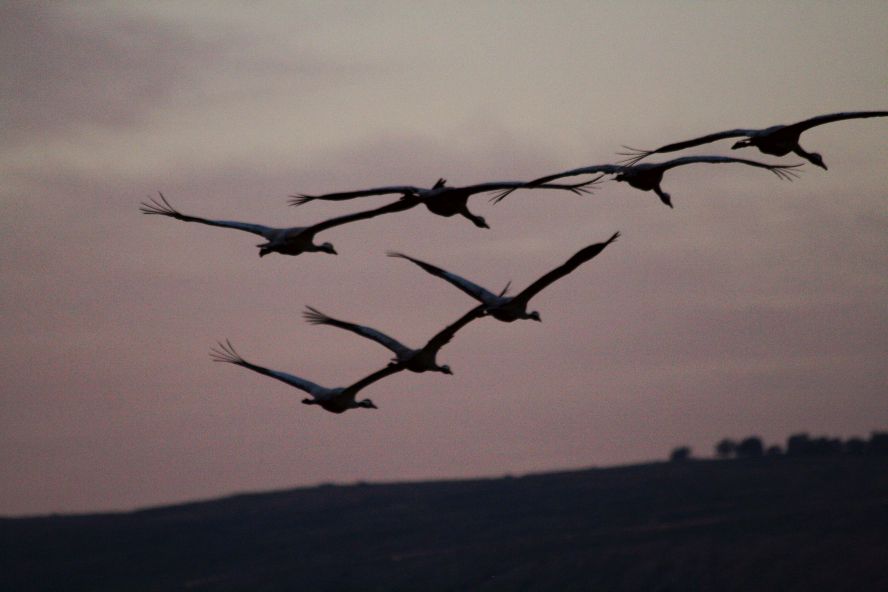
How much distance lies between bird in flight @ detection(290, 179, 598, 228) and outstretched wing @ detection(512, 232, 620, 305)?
1338 mm

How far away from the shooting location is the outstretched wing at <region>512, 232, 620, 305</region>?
26.2 m

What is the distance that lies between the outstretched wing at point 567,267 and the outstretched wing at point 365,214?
2.59m

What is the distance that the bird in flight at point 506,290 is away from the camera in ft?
88.8

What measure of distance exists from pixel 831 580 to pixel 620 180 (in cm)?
11759

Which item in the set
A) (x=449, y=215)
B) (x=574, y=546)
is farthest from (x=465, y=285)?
(x=574, y=546)

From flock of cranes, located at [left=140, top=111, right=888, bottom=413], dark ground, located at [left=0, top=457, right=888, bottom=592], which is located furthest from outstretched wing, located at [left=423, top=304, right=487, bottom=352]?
dark ground, located at [left=0, top=457, right=888, bottom=592]

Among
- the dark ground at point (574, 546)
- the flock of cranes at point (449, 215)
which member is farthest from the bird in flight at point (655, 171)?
the dark ground at point (574, 546)

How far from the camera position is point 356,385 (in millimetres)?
30906

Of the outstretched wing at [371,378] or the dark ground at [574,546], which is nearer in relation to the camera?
the outstretched wing at [371,378]

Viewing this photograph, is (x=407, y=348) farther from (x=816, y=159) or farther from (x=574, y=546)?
(x=574, y=546)

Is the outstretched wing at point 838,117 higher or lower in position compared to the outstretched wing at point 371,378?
higher

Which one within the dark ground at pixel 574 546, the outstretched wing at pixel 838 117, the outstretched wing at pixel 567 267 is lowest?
the dark ground at pixel 574 546

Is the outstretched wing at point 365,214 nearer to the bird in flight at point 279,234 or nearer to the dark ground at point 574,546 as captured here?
the bird in flight at point 279,234

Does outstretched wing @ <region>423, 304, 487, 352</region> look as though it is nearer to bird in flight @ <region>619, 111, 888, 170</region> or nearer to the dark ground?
bird in flight @ <region>619, 111, 888, 170</region>
